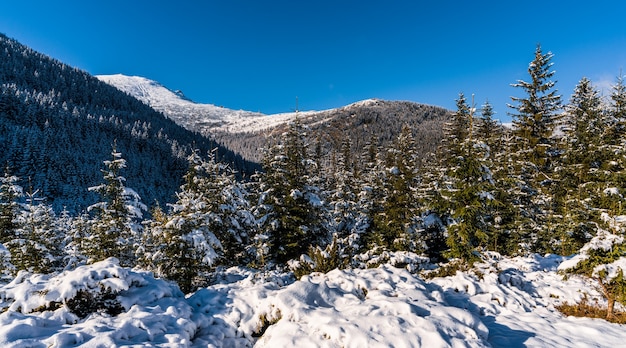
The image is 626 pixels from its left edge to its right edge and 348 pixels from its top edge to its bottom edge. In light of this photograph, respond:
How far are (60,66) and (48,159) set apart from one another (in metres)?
119

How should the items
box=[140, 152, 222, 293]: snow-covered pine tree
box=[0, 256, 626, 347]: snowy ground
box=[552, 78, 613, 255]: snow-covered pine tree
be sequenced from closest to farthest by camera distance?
box=[0, 256, 626, 347]: snowy ground, box=[140, 152, 222, 293]: snow-covered pine tree, box=[552, 78, 613, 255]: snow-covered pine tree

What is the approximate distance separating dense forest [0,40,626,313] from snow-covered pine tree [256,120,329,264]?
74 millimetres

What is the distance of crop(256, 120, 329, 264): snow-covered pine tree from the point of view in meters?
15.9

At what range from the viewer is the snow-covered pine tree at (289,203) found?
15.9m

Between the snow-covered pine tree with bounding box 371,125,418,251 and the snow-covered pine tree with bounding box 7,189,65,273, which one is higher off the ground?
the snow-covered pine tree with bounding box 371,125,418,251

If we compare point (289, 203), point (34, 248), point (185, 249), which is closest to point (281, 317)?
point (185, 249)

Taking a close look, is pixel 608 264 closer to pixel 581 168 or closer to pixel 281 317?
pixel 281 317

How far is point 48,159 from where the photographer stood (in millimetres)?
105688

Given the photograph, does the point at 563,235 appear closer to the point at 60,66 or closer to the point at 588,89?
the point at 588,89

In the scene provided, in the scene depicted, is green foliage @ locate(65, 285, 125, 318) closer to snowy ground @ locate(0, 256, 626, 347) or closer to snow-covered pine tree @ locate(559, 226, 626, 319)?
snowy ground @ locate(0, 256, 626, 347)

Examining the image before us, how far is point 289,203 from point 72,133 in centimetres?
14641

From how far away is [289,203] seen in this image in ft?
53.1

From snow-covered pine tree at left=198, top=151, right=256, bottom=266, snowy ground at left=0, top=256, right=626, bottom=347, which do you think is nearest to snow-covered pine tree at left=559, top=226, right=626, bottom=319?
snowy ground at left=0, top=256, right=626, bottom=347

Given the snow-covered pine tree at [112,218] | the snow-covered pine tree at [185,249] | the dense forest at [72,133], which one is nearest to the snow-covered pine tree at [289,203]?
the snow-covered pine tree at [185,249]
